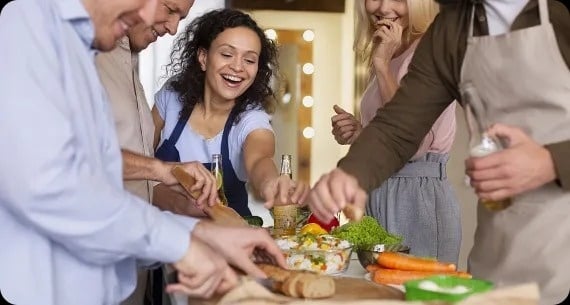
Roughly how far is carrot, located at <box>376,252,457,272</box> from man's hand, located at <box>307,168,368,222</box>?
11.5 inches

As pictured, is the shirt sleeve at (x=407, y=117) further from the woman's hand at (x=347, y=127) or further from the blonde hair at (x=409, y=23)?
the woman's hand at (x=347, y=127)

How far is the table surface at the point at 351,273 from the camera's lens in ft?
5.60

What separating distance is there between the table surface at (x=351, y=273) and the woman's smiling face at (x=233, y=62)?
81 centimetres

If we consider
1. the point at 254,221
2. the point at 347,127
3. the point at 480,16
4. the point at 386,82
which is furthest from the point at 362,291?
the point at 347,127

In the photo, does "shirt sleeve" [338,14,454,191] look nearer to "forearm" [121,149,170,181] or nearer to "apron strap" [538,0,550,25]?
"apron strap" [538,0,550,25]

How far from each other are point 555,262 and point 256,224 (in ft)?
3.71

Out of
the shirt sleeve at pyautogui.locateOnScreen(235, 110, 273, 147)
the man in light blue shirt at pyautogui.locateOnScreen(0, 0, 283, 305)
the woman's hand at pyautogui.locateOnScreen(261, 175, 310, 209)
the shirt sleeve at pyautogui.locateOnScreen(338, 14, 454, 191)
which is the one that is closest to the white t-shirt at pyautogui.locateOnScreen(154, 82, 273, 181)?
the shirt sleeve at pyautogui.locateOnScreen(235, 110, 273, 147)

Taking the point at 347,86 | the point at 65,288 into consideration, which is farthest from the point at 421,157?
the point at 347,86

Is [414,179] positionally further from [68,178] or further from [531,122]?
[68,178]

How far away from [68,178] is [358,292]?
2.06ft

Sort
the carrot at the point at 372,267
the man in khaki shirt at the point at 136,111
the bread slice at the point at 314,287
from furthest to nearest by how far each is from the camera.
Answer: the man in khaki shirt at the point at 136,111, the carrot at the point at 372,267, the bread slice at the point at 314,287

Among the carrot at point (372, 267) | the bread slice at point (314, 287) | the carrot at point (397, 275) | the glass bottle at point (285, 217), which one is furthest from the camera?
the glass bottle at point (285, 217)

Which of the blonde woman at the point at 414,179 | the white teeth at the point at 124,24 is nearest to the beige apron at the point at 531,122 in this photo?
the white teeth at the point at 124,24

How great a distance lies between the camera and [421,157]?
2852 mm
